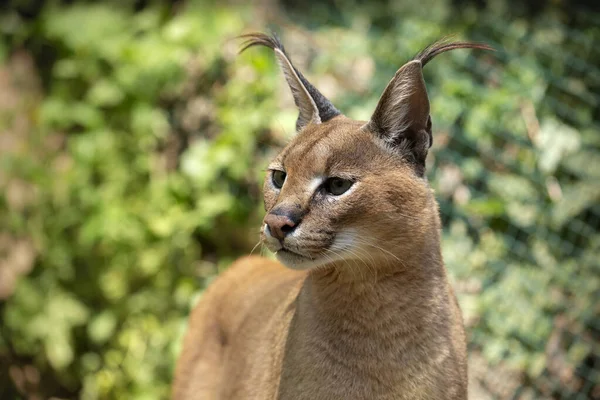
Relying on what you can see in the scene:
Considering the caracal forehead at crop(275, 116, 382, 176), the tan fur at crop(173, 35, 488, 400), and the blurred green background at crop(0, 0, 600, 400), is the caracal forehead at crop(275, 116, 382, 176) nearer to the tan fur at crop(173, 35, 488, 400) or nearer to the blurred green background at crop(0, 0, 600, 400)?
the tan fur at crop(173, 35, 488, 400)

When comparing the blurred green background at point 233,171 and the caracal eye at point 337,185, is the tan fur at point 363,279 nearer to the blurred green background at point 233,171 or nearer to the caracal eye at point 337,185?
the caracal eye at point 337,185

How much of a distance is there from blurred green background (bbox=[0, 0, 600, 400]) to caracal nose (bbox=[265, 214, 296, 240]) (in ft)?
6.56

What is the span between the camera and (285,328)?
3369 millimetres

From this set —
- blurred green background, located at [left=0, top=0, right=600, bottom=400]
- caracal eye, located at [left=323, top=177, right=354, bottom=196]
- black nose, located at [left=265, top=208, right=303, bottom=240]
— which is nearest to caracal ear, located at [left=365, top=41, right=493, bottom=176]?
caracal eye, located at [left=323, top=177, right=354, bottom=196]

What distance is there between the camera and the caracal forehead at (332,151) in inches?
116

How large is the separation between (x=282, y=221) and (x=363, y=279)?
448mm

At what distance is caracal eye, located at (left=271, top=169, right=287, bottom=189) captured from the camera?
3143mm

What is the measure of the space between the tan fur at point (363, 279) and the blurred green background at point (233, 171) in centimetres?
177

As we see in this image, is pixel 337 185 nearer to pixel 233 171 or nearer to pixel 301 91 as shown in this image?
pixel 301 91

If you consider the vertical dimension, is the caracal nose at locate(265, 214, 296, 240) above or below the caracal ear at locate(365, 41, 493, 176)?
below

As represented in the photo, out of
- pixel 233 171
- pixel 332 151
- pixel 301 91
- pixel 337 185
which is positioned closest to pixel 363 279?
pixel 337 185

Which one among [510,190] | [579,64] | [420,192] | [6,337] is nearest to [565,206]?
[510,190]

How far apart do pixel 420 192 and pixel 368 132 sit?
0.99ft

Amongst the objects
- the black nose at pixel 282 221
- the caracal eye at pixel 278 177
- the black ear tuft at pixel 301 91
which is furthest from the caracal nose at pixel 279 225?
the black ear tuft at pixel 301 91
